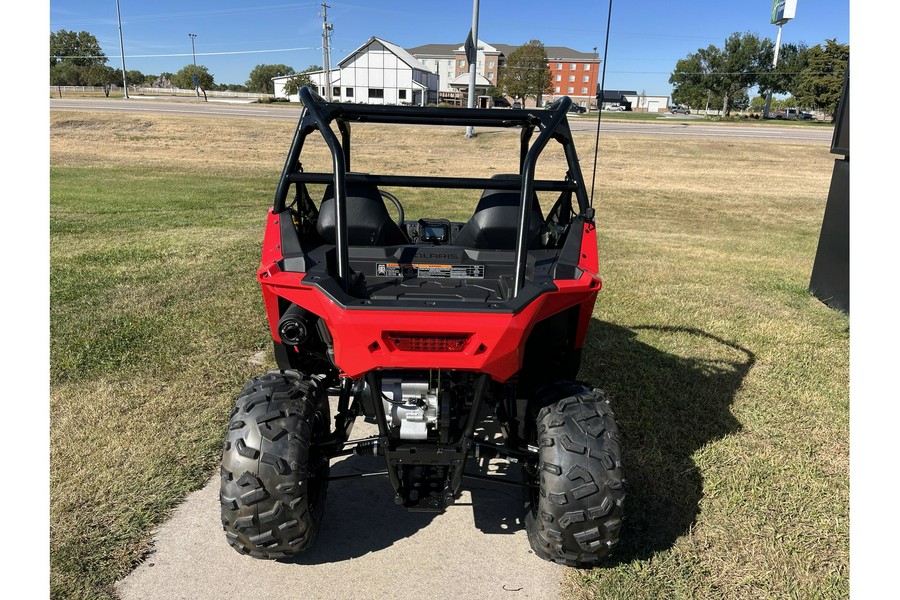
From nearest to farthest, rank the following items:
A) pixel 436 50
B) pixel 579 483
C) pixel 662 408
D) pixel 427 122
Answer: pixel 579 483 < pixel 427 122 < pixel 662 408 < pixel 436 50

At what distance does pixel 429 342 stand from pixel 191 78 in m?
89.5

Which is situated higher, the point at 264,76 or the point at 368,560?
the point at 264,76

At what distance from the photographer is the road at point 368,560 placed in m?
2.59

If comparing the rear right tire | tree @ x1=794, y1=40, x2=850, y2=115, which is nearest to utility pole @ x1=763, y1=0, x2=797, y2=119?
tree @ x1=794, y1=40, x2=850, y2=115

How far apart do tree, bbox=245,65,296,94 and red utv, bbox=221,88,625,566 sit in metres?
89.5

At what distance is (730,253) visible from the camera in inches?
380

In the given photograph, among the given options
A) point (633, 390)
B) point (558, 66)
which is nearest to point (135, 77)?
point (558, 66)

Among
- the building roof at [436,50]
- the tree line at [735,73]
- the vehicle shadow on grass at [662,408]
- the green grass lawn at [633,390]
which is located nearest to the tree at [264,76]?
the building roof at [436,50]

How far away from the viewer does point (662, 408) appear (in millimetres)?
4238

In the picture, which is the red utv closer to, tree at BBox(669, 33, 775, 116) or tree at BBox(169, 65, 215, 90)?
tree at BBox(669, 33, 775, 116)

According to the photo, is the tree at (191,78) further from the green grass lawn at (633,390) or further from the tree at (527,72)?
the green grass lawn at (633,390)

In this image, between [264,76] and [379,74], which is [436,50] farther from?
[379,74]

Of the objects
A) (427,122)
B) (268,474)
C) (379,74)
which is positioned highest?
(379,74)

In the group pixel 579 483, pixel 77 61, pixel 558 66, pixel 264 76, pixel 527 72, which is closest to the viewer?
pixel 579 483
